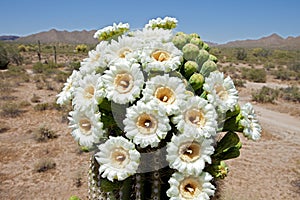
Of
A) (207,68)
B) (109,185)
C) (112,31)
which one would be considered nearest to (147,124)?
(109,185)

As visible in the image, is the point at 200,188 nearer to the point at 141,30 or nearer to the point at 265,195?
the point at 141,30

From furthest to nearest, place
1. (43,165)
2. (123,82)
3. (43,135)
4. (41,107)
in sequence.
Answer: (41,107) < (43,135) < (43,165) < (123,82)

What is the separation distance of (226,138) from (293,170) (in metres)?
5.15

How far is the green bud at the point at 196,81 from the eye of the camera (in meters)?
1.70

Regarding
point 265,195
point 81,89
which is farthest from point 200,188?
point 265,195

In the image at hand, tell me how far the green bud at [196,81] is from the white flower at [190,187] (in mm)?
506

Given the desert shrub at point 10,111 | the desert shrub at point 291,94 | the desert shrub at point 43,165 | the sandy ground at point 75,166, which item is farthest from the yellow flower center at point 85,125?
the desert shrub at point 291,94

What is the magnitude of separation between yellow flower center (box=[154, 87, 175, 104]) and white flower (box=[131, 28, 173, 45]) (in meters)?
0.40

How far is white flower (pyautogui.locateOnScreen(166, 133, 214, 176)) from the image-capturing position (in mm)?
1385

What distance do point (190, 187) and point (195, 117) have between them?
13.4 inches

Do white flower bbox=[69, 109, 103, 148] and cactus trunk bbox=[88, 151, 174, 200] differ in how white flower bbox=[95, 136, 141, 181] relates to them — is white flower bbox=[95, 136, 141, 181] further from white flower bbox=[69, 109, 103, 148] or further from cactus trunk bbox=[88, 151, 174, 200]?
cactus trunk bbox=[88, 151, 174, 200]

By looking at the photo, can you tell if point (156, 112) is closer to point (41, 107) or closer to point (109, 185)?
point (109, 185)

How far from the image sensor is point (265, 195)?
16.9 ft

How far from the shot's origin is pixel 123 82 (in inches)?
59.2
